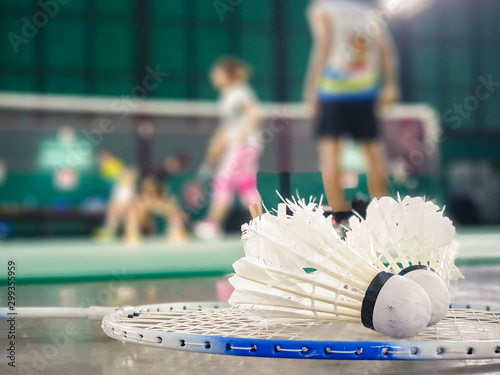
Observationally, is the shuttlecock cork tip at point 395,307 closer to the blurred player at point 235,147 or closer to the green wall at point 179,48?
the blurred player at point 235,147

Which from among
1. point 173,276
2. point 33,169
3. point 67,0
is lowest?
point 173,276

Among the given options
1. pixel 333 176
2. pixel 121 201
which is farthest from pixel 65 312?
pixel 121 201

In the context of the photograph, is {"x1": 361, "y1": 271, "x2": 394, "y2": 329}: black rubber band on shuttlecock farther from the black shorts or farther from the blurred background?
the blurred background

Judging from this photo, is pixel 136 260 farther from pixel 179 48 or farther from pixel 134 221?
pixel 179 48

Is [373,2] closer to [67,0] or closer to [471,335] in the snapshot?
[67,0]

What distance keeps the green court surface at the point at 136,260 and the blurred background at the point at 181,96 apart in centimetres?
333

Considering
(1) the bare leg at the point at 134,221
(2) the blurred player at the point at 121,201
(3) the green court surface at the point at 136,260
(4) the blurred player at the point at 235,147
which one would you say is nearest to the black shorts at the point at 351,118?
(4) the blurred player at the point at 235,147

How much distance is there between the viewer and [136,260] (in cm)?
464

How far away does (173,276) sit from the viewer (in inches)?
156

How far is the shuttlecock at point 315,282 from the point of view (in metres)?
1.22

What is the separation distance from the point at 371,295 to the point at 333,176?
7.73 ft

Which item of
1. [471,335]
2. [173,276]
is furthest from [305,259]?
[173,276]

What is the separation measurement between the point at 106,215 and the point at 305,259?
25.2 feet

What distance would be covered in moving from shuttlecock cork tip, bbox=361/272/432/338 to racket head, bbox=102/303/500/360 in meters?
0.04
